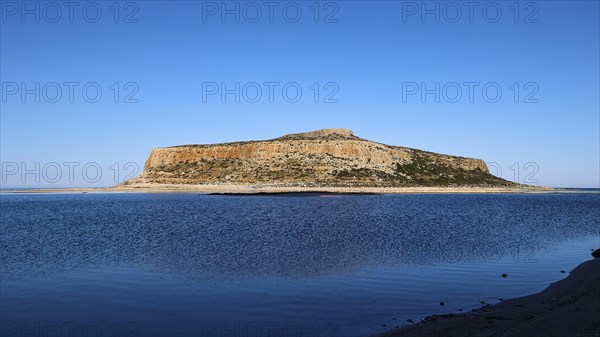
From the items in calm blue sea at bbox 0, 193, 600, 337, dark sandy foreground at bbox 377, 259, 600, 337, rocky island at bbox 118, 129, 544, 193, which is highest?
rocky island at bbox 118, 129, 544, 193

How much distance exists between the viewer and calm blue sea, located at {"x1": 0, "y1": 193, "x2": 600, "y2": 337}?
1279cm

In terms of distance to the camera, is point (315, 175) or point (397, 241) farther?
point (315, 175)

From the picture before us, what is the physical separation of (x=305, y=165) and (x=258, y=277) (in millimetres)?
133356

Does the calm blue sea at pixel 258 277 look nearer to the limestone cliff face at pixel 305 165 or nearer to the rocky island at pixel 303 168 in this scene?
→ the rocky island at pixel 303 168

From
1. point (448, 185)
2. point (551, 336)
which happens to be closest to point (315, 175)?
point (448, 185)

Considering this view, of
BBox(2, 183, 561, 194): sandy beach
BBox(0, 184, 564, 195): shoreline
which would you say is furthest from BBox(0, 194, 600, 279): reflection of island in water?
BBox(2, 183, 561, 194): sandy beach

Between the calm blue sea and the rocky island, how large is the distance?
98165 mm

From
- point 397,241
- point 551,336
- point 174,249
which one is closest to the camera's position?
point 551,336

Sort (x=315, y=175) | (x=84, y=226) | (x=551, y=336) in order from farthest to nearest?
(x=315, y=175) → (x=84, y=226) → (x=551, y=336)

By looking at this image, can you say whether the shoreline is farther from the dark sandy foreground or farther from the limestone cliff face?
the dark sandy foreground

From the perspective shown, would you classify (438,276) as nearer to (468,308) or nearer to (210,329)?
(468,308)

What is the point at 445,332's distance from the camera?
11.0 metres

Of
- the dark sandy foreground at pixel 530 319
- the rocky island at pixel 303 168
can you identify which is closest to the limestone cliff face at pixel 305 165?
the rocky island at pixel 303 168

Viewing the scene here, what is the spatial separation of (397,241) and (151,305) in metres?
18.6
